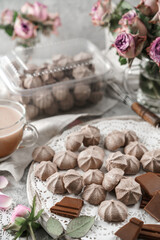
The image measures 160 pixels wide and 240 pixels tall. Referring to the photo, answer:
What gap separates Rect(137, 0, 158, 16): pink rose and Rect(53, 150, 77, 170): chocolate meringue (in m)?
0.61

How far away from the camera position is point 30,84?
1.60m

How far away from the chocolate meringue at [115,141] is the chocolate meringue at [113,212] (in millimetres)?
323

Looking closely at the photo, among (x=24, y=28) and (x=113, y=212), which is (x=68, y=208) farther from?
(x=24, y=28)

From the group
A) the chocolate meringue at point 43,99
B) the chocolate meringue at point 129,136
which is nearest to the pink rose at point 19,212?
the chocolate meringue at point 129,136

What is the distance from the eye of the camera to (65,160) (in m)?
1.30

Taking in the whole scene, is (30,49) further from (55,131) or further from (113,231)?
(113,231)

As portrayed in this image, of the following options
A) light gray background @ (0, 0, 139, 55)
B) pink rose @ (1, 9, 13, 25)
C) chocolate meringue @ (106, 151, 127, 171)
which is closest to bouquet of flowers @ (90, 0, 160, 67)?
chocolate meringue @ (106, 151, 127, 171)

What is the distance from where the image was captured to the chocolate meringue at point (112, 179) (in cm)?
117

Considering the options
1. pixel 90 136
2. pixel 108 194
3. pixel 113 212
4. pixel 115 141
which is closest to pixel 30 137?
pixel 90 136

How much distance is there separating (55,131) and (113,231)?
2.04ft

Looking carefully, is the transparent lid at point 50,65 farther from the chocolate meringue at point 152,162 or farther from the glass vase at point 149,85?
the chocolate meringue at point 152,162

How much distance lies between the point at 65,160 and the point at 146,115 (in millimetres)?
463

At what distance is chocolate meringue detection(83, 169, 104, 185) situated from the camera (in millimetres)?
1203

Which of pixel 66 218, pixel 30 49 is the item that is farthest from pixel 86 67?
pixel 66 218
